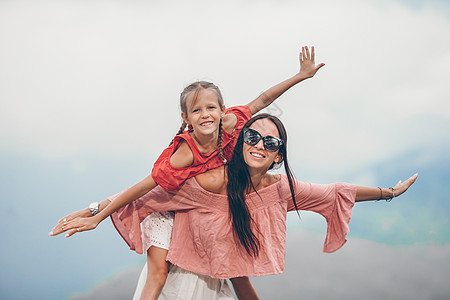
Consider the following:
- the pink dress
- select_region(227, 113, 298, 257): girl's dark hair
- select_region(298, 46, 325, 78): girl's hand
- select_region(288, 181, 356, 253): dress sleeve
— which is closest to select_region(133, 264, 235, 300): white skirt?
the pink dress

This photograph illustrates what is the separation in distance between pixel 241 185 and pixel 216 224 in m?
0.25

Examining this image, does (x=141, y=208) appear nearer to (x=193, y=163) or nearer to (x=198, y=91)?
(x=193, y=163)

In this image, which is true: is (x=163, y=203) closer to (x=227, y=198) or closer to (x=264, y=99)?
(x=227, y=198)

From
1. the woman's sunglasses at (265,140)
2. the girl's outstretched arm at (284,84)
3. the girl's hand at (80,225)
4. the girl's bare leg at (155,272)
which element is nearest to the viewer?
the woman's sunglasses at (265,140)

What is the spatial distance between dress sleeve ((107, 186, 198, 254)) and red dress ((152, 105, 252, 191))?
0.45 ft

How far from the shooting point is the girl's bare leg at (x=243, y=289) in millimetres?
3368

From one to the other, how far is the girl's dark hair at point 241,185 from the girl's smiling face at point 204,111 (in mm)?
173

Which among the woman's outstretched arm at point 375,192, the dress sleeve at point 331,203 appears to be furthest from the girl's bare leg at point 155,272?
the woman's outstretched arm at point 375,192

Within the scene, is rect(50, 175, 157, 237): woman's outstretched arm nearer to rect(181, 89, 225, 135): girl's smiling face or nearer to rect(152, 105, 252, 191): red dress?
rect(152, 105, 252, 191): red dress

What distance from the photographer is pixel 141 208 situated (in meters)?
3.19

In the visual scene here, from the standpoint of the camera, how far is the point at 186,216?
3.14 m

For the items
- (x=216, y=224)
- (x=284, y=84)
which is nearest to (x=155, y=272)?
(x=216, y=224)

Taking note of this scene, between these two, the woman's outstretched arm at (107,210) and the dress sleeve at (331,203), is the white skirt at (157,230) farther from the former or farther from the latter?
the dress sleeve at (331,203)

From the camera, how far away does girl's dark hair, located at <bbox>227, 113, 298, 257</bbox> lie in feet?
9.86
